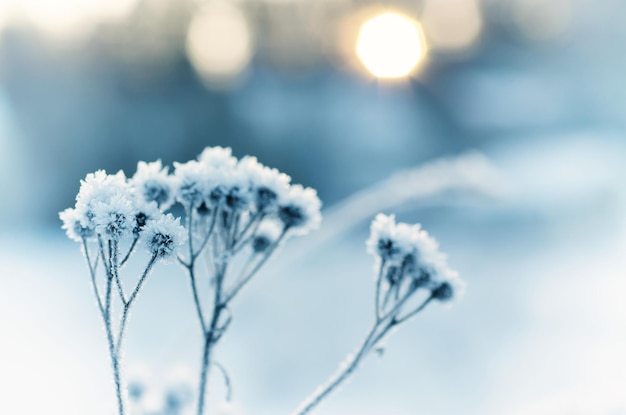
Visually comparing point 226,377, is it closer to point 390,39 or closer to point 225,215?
point 225,215

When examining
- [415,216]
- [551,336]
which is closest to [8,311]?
[551,336]

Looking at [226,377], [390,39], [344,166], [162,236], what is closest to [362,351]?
[226,377]

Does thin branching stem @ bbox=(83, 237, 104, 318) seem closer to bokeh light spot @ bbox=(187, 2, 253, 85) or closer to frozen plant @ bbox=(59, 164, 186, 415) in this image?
frozen plant @ bbox=(59, 164, 186, 415)

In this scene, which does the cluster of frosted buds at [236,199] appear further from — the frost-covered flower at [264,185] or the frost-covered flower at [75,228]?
the frost-covered flower at [75,228]

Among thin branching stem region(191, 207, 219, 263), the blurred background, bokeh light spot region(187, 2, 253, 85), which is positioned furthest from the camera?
bokeh light spot region(187, 2, 253, 85)

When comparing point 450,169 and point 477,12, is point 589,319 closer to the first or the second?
point 450,169

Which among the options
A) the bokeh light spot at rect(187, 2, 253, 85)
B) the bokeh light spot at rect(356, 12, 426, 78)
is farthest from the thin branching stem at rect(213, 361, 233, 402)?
the bokeh light spot at rect(187, 2, 253, 85)
